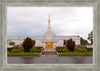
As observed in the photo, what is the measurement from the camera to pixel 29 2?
2244 mm

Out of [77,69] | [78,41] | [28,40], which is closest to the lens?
[77,69]

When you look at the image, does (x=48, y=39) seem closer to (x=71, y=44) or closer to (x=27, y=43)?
(x=71, y=44)

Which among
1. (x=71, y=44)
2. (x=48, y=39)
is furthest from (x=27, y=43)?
(x=48, y=39)

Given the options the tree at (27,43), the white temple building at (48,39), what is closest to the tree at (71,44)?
the tree at (27,43)

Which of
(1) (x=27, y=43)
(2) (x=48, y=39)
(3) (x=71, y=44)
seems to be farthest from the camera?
(2) (x=48, y=39)

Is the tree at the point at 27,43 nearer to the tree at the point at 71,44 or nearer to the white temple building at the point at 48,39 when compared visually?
the tree at the point at 71,44

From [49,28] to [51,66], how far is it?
23149mm

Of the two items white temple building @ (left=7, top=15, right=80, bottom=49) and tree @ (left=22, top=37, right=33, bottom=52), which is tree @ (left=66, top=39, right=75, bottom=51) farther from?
white temple building @ (left=7, top=15, right=80, bottom=49)

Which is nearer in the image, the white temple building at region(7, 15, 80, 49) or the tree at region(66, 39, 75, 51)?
the tree at region(66, 39, 75, 51)

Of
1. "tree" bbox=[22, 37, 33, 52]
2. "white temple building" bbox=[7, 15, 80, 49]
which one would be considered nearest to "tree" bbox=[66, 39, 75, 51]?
"tree" bbox=[22, 37, 33, 52]

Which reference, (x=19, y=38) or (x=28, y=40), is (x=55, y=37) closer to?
(x=19, y=38)

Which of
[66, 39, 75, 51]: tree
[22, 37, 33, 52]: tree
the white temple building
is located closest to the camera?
[22, 37, 33, 52]: tree

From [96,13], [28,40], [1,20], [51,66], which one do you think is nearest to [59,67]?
[51,66]

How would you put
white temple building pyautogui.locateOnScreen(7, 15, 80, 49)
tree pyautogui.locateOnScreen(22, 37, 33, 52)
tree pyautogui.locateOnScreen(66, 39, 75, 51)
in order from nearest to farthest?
tree pyautogui.locateOnScreen(22, 37, 33, 52) → tree pyautogui.locateOnScreen(66, 39, 75, 51) → white temple building pyautogui.locateOnScreen(7, 15, 80, 49)
